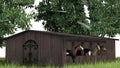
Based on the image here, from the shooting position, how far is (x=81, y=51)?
36.7m

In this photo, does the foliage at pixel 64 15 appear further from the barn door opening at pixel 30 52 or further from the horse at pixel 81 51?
the barn door opening at pixel 30 52

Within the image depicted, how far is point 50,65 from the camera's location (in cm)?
3391

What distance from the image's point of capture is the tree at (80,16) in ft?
147

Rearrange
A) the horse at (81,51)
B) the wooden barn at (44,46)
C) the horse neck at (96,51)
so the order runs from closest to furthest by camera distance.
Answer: the wooden barn at (44,46), the horse at (81,51), the horse neck at (96,51)

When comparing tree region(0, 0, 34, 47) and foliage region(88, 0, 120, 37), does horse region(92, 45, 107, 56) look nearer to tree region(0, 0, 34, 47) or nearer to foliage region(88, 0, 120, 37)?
foliage region(88, 0, 120, 37)

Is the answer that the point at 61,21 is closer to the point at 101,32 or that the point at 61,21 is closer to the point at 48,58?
the point at 101,32

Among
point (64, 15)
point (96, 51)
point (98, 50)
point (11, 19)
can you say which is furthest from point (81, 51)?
point (64, 15)

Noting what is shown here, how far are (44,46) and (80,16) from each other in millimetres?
13569

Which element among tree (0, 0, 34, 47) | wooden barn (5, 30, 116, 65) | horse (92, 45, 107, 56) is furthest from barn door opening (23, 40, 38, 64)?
horse (92, 45, 107, 56)

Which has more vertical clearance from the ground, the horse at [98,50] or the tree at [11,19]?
the tree at [11,19]

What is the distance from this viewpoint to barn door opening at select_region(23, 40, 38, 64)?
116 ft

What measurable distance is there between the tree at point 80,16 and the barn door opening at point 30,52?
11.0 meters

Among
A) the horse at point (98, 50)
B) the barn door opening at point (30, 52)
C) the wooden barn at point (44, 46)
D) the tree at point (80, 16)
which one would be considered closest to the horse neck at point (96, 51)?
the horse at point (98, 50)

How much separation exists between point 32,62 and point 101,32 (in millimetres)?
11939
